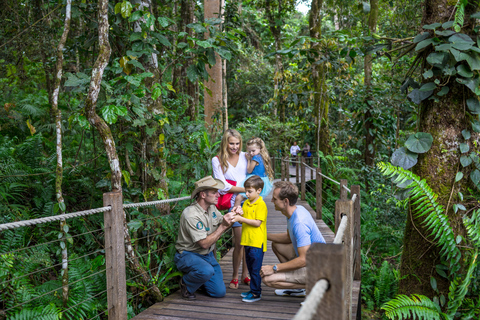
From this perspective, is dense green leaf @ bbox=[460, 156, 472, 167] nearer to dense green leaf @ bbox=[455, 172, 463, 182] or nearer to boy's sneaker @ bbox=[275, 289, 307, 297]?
dense green leaf @ bbox=[455, 172, 463, 182]

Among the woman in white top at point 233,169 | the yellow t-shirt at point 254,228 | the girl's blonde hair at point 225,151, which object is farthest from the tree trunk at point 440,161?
the girl's blonde hair at point 225,151

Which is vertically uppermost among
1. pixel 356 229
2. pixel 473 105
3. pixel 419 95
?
pixel 419 95

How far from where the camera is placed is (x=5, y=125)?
23.3ft

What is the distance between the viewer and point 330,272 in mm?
1279

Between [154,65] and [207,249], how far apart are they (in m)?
2.31

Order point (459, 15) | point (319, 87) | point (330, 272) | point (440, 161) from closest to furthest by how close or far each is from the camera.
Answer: point (330, 272), point (459, 15), point (440, 161), point (319, 87)

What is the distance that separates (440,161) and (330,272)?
3.17m

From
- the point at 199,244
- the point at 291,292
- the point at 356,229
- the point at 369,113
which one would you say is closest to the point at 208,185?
the point at 199,244

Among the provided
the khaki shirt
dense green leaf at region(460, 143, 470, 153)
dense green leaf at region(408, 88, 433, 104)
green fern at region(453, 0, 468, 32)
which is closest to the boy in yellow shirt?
the khaki shirt

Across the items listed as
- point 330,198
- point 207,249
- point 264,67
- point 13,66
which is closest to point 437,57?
point 207,249

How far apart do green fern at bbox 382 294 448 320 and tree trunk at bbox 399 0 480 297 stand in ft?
0.70

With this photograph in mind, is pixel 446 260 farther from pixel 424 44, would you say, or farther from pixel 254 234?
pixel 424 44

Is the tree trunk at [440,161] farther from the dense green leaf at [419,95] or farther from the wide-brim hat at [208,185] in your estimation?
the wide-brim hat at [208,185]

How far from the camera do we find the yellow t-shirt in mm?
3695
